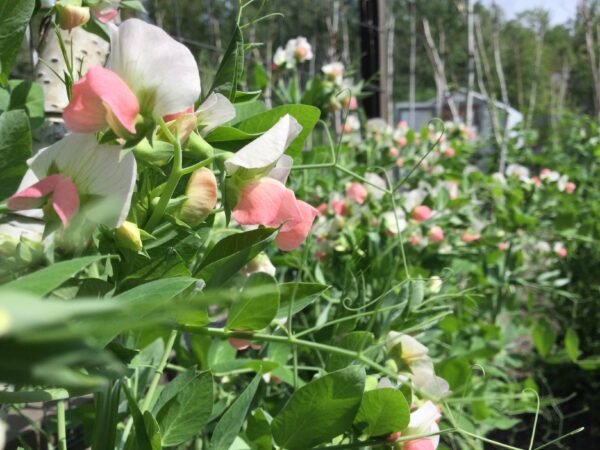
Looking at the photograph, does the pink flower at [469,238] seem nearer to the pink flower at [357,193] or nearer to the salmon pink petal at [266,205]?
the pink flower at [357,193]

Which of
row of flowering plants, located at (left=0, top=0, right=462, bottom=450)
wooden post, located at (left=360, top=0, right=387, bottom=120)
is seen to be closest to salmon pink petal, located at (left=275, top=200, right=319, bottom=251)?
row of flowering plants, located at (left=0, top=0, right=462, bottom=450)

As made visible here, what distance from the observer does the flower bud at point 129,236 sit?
322 mm

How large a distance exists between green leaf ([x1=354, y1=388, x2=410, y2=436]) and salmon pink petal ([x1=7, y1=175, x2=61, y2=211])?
243 mm

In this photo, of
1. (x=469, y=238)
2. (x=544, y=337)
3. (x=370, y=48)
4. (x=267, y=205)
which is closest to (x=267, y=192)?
(x=267, y=205)

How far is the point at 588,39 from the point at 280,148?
4.03 meters

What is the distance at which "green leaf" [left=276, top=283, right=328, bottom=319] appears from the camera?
1.41ft

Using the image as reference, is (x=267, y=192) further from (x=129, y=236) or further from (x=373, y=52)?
(x=373, y=52)

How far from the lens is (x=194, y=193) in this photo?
36 centimetres

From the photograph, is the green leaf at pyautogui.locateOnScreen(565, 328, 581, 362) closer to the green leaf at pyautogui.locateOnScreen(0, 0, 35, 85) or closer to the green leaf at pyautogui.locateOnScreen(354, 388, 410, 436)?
the green leaf at pyautogui.locateOnScreen(354, 388, 410, 436)

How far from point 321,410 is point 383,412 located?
0.14ft

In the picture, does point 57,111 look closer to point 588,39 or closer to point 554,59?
point 588,39

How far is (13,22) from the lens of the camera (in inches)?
14.8

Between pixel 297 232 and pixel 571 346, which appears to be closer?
pixel 297 232

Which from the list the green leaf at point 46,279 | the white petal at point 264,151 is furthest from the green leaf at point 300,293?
the green leaf at point 46,279
